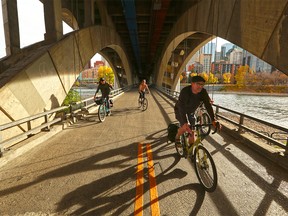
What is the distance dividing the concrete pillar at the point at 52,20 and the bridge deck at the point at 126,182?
6069mm

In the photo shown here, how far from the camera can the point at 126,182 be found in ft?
12.2

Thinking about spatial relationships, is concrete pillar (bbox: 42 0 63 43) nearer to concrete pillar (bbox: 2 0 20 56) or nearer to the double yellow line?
concrete pillar (bbox: 2 0 20 56)

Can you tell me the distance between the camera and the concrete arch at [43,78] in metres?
6.03

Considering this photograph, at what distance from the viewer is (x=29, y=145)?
5477mm

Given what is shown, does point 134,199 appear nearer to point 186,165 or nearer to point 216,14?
point 186,165

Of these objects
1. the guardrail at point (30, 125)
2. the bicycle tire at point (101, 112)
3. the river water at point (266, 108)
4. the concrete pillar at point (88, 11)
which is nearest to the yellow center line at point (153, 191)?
the guardrail at point (30, 125)

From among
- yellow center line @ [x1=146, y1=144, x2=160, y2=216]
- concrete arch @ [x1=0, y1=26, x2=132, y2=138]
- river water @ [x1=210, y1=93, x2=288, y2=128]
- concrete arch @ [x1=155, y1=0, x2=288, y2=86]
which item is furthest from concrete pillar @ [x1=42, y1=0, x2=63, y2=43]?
river water @ [x1=210, y1=93, x2=288, y2=128]

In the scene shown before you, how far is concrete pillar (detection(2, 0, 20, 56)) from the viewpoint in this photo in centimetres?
836

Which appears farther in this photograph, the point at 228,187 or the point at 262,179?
the point at 262,179

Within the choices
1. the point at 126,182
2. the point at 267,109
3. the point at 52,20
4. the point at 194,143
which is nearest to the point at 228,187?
the point at 194,143

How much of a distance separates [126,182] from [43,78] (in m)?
6.35

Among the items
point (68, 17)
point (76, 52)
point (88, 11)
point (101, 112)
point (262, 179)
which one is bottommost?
point (262, 179)

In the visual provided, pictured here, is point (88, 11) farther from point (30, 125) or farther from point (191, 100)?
point (191, 100)

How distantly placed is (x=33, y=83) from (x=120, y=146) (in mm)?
4508
